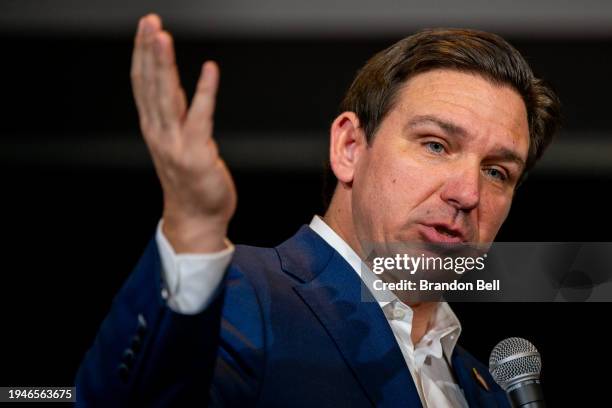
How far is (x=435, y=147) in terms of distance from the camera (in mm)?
1585

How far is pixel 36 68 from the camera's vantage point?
2029mm

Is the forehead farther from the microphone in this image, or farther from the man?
the microphone

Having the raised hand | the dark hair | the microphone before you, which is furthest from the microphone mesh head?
the raised hand

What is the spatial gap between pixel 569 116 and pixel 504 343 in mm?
910

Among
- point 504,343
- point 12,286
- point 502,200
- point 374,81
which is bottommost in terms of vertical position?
point 12,286

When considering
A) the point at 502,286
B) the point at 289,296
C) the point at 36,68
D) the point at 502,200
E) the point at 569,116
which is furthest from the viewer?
the point at 569,116

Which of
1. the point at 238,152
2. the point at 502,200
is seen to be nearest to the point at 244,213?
the point at 238,152

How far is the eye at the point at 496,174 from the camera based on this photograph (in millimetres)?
1648

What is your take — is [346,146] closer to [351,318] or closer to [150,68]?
[351,318]

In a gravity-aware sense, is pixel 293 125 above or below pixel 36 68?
below

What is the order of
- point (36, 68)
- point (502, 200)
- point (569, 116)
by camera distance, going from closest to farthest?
point (502, 200)
point (36, 68)
point (569, 116)

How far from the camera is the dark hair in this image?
1655 mm

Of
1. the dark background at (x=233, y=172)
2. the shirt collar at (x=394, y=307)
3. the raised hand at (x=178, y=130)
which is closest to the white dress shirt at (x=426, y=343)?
the shirt collar at (x=394, y=307)

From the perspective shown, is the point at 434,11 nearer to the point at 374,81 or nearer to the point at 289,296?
the point at 374,81
